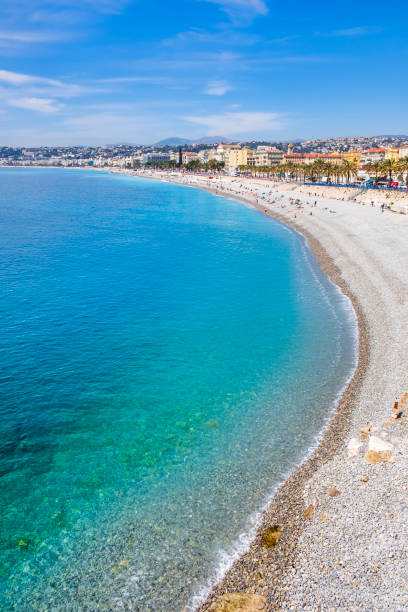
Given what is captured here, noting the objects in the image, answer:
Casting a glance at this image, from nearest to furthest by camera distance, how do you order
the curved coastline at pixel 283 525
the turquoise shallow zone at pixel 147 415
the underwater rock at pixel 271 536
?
the curved coastline at pixel 283 525 < the turquoise shallow zone at pixel 147 415 < the underwater rock at pixel 271 536

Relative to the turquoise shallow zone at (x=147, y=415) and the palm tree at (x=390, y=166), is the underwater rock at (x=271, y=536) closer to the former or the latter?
the turquoise shallow zone at (x=147, y=415)

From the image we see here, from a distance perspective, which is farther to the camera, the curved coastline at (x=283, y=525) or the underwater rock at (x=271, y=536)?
the underwater rock at (x=271, y=536)

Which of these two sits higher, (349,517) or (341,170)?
(341,170)

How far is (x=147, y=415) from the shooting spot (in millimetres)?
22250

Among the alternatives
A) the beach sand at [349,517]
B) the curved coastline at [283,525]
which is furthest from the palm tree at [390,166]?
the curved coastline at [283,525]

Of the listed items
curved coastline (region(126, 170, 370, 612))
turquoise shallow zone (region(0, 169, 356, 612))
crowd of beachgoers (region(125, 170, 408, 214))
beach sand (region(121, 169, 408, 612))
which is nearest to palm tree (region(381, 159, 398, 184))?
crowd of beachgoers (region(125, 170, 408, 214))

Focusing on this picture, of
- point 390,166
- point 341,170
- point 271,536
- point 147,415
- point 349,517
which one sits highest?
point 341,170

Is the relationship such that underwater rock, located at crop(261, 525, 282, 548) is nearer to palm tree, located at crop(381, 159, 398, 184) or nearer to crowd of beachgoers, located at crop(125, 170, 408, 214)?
crowd of beachgoers, located at crop(125, 170, 408, 214)

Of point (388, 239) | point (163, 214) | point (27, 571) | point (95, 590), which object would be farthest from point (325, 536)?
point (163, 214)

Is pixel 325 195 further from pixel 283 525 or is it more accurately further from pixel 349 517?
pixel 283 525

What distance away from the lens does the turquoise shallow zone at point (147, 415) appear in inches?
561

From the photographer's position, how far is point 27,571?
1405cm

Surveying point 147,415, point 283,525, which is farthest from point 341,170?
point 283,525

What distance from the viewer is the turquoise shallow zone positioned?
46.8 ft
